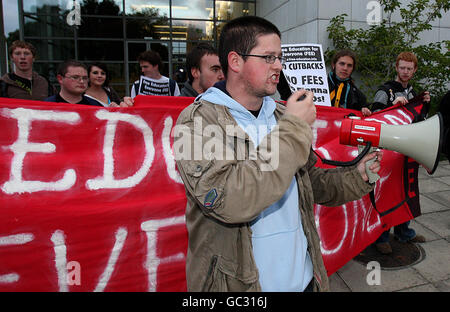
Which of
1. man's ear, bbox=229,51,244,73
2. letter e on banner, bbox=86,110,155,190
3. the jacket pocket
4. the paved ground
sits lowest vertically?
the paved ground

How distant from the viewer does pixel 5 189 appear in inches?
78.6

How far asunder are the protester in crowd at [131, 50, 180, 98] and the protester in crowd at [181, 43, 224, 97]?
130cm

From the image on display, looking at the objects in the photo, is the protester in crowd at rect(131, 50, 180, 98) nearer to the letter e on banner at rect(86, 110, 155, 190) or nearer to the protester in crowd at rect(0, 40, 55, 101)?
the protester in crowd at rect(0, 40, 55, 101)

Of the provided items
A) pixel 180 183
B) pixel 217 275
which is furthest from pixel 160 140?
pixel 217 275

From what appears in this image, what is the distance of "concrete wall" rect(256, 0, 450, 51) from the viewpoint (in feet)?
26.2

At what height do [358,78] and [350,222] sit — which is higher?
[358,78]

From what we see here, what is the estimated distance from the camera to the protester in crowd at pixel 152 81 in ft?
15.2

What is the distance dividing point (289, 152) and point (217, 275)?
0.55 meters

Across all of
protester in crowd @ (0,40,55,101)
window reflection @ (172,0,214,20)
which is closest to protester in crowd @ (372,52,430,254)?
protester in crowd @ (0,40,55,101)

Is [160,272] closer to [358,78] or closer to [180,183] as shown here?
[180,183]

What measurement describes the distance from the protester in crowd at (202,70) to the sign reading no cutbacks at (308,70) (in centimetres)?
109

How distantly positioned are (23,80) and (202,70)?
235 centimetres

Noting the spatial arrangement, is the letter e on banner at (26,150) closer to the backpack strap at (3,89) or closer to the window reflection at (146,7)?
the backpack strap at (3,89)

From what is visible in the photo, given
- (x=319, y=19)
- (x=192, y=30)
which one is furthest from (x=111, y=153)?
(x=192, y=30)
